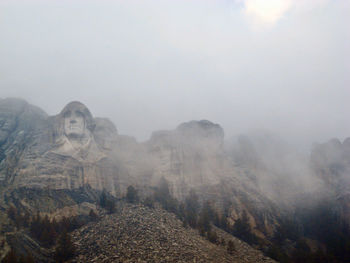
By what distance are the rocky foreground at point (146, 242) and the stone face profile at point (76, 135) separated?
16068mm

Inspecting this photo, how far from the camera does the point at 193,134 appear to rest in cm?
7325

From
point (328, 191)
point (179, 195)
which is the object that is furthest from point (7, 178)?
point (328, 191)

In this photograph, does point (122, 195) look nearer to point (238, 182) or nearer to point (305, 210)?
point (238, 182)

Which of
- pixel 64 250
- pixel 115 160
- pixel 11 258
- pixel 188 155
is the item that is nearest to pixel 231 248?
pixel 64 250

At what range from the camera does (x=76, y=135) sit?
56906mm

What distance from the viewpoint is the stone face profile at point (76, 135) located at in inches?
2169

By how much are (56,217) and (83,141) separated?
18.6m

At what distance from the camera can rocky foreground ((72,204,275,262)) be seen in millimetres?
32875

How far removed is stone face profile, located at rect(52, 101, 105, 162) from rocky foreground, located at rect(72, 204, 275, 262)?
→ 16068 millimetres

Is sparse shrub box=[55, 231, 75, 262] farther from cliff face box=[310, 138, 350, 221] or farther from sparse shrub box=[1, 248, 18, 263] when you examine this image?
cliff face box=[310, 138, 350, 221]

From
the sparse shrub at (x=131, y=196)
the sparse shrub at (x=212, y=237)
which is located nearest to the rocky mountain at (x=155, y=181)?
the sparse shrub at (x=131, y=196)

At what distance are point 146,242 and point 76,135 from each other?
29.9m

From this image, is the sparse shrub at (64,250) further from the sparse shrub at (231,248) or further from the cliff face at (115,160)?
the sparse shrub at (231,248)

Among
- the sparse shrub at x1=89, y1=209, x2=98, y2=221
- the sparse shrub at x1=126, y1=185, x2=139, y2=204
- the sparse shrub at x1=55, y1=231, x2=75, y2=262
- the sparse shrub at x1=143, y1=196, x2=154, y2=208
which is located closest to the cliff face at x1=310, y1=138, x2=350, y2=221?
the sparse shrub at x1=143, y1=196, x2=154, y2=208
